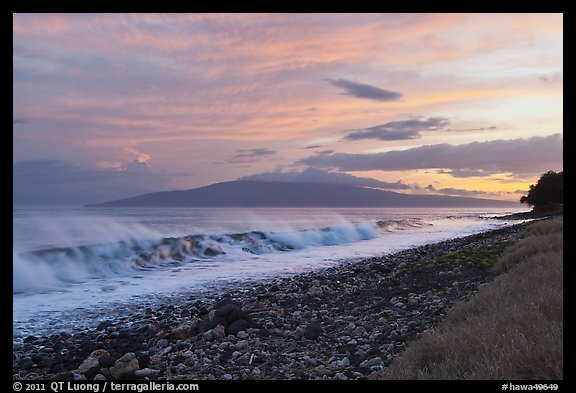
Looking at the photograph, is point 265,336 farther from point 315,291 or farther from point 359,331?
point 315,291

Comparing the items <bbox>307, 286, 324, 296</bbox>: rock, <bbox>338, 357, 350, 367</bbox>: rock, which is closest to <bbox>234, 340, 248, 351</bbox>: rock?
<bbox>338, 357, 350, 367</bbox>: rock

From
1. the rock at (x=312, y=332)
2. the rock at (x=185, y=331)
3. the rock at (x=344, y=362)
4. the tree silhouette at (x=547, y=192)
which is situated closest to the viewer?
the rock at (x=344, y=362)

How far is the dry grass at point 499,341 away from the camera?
498cm

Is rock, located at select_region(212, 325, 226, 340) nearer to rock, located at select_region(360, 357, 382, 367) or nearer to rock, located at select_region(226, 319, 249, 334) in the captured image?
rock, located at select_region(226, 319, 249, 334)

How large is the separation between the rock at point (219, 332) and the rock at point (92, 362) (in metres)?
2.22

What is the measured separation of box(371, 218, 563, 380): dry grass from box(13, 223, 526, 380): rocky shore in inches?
44.0

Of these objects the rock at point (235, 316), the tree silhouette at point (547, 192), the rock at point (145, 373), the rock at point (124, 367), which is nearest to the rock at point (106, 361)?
the rock at point (124, 367)

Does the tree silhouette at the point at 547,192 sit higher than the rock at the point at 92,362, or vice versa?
the tree silhouette at the point at 547,192

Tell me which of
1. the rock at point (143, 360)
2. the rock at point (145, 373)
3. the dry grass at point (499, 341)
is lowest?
the rock at point (145, 373)

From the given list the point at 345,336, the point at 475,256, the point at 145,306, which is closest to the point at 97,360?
the point at 345,336

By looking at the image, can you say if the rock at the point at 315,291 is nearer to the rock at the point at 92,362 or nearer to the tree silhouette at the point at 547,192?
the rock at the point at 92,362

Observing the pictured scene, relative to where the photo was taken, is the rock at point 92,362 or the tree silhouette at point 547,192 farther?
the tree silhouette at point 547,192

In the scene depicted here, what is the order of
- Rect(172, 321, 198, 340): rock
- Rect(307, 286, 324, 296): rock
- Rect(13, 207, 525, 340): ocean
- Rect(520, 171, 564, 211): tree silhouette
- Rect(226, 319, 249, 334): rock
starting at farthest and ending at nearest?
Rect(520, 171, 564, 211): tree silhouette
Rect(13, 207, 525, 340): ocean
Rect(307, 286, 324, 296): rock
Rect(172, 321, 198, 340): rock
Rect(226, 319, 249, 334): rock

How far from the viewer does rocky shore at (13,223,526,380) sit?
26.0ft
